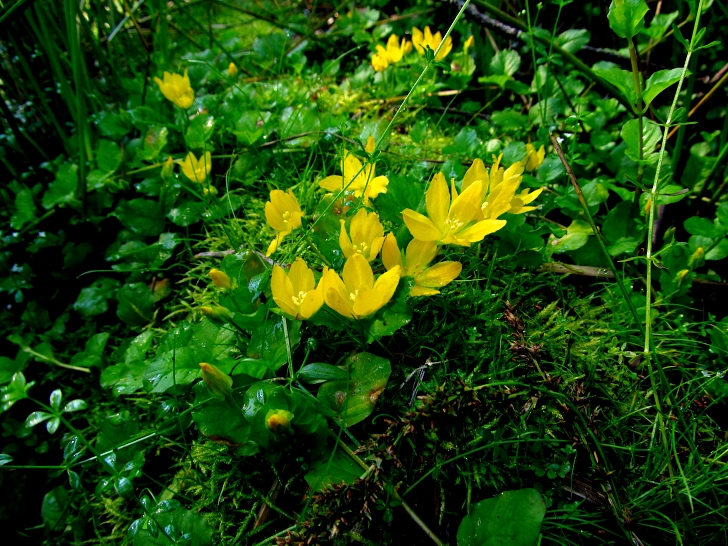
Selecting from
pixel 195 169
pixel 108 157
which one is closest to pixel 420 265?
pixel 195 169

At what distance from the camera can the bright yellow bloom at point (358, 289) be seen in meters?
0.91

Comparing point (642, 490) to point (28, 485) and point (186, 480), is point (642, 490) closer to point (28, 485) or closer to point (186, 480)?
point (186, 480)

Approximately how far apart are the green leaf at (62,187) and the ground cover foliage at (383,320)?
12mm

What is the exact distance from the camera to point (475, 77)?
2.25 metres

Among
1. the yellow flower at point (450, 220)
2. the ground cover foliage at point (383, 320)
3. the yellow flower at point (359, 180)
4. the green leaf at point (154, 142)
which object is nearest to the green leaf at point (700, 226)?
the ground cover foliage at point (383, 320)

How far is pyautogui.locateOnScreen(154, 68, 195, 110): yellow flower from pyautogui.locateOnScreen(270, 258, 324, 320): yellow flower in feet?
3.74

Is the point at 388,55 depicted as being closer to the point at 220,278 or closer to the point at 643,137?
the point at 643,137

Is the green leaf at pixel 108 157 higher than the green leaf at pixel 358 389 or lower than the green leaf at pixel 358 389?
higher

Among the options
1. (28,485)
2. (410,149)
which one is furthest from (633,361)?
(28,485)

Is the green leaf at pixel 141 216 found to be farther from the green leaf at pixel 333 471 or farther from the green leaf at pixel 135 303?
the green leaf at pixel 333 471

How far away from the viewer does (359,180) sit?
1236mm

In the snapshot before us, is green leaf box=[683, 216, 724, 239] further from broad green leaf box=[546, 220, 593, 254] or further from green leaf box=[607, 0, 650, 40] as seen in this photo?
green leaf box=[607, 0, 650, 40]

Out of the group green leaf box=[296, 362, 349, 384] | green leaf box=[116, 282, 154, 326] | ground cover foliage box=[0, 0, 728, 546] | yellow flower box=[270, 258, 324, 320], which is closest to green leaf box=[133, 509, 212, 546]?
ground cover foliage box=[0, 0, 728, 546]

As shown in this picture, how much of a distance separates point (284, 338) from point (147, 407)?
549 mm
